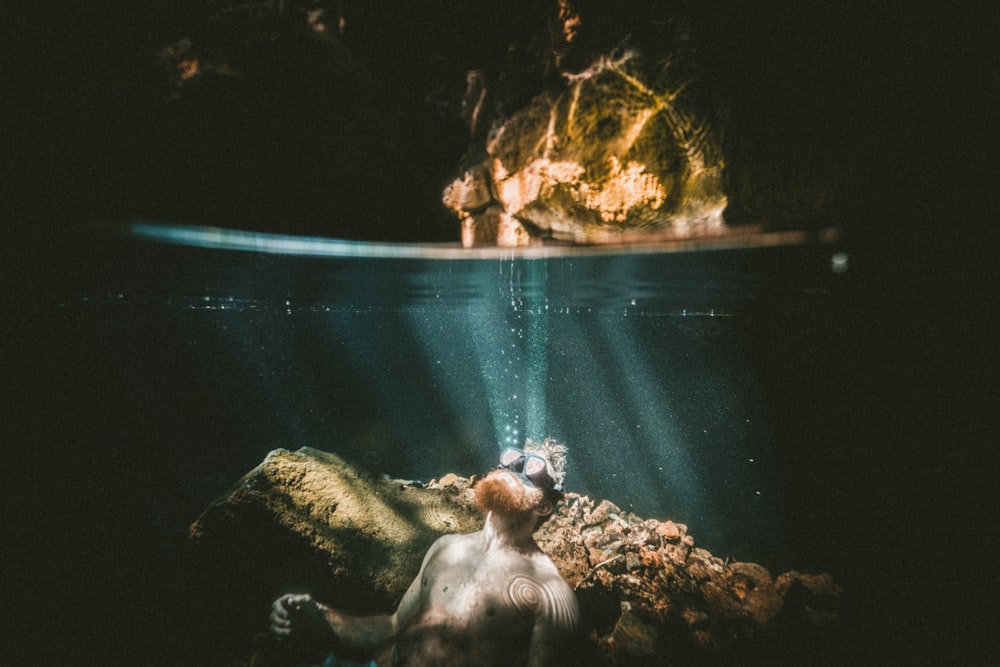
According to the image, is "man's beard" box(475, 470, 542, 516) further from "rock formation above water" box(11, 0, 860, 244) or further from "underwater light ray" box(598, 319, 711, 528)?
"underwater light ray" box(598, 319, 711, 528)

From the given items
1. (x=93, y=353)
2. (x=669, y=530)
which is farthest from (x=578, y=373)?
(x=93, y=353)

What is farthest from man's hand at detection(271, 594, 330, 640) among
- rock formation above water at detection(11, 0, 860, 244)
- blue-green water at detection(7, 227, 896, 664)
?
rock formation above water at detection(11, 0, 860, 244)

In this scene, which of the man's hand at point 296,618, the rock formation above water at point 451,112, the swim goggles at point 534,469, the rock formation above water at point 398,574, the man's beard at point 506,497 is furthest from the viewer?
the rock formation above water at point 398,574

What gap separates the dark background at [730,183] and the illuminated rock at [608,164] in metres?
0.20

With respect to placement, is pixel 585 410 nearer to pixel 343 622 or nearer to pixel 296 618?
pixel 343 622

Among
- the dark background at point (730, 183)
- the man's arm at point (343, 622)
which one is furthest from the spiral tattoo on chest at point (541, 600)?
the dark background at point (730, 183)

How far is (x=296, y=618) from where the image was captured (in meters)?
2.42

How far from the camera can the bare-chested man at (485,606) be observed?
2223mm

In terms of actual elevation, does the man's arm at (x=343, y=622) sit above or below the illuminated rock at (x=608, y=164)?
below

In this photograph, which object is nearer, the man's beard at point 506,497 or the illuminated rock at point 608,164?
the illuminated rock at point 608,164

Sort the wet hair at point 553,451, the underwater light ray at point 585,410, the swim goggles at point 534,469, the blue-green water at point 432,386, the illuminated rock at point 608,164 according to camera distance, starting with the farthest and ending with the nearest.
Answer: the wet hair at point 553,451, the underwater light ray at point 585,410, the blue-green water at point 432,386, the swim goggles at point 534,469, the illuminated rock at point 608,164

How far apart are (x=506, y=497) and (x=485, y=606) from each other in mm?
710

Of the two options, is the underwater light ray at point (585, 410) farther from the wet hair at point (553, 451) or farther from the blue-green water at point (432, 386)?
the wet hair at point (553, 451)

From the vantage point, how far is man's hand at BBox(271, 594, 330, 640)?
2.39 metres
